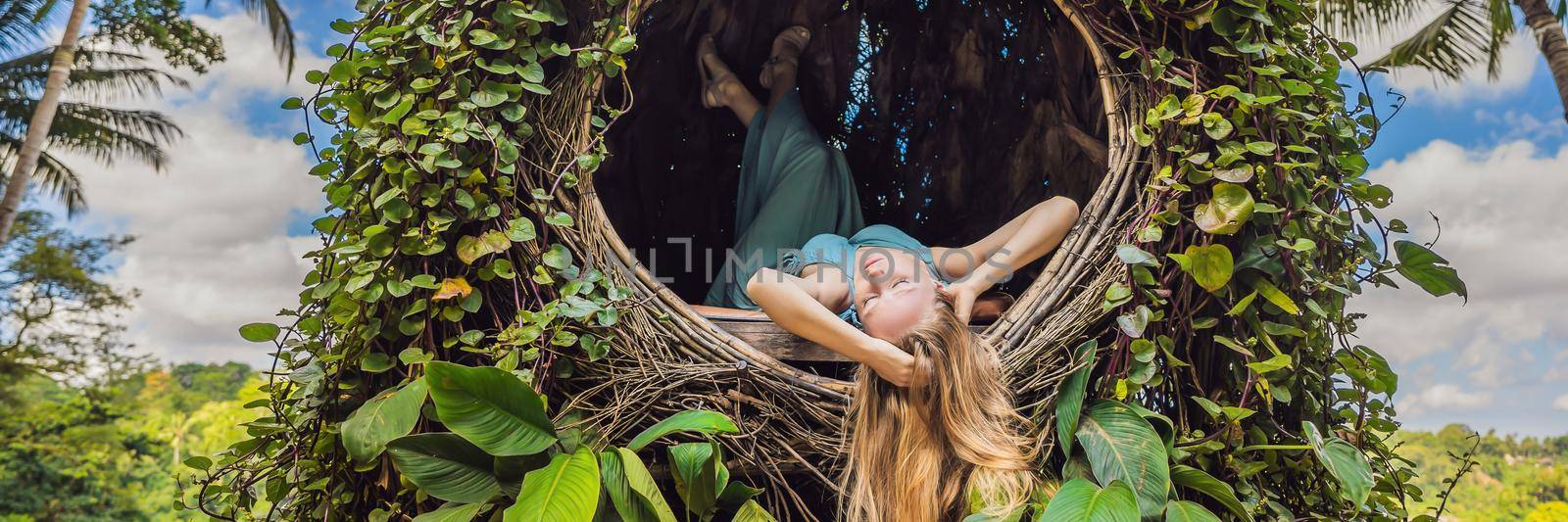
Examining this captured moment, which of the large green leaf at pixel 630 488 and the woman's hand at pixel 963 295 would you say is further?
the woman's hand at pixel 963 295

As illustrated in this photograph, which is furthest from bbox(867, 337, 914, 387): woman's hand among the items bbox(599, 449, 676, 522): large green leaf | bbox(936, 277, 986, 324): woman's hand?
bbox(599, 449, 676, 522): large green leaf

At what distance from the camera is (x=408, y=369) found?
4.91ft

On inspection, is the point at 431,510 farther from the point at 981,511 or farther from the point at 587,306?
the point at 981,511

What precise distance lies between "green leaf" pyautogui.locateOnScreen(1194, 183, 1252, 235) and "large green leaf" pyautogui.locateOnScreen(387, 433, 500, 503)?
118 centimetres

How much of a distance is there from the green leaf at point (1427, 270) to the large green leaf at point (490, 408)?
57.7 inches

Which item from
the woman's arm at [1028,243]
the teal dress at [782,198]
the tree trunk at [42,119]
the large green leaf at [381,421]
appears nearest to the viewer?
the large green leaf at [381,421]

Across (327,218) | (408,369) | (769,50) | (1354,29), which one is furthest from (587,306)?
(1354,29)

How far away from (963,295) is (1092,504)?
1.76 feet

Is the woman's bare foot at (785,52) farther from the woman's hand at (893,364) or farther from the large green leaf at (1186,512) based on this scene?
the large green leaf at (1186,512)

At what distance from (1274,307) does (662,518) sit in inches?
41.4

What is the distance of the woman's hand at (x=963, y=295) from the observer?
1748mm

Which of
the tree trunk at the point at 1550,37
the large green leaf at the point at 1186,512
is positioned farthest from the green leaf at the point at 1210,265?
the tree trunk at the point at 1550,37

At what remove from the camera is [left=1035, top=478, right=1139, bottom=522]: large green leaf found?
1.31 meters

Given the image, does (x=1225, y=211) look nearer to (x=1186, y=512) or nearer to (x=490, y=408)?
(x=1186, y=512)
